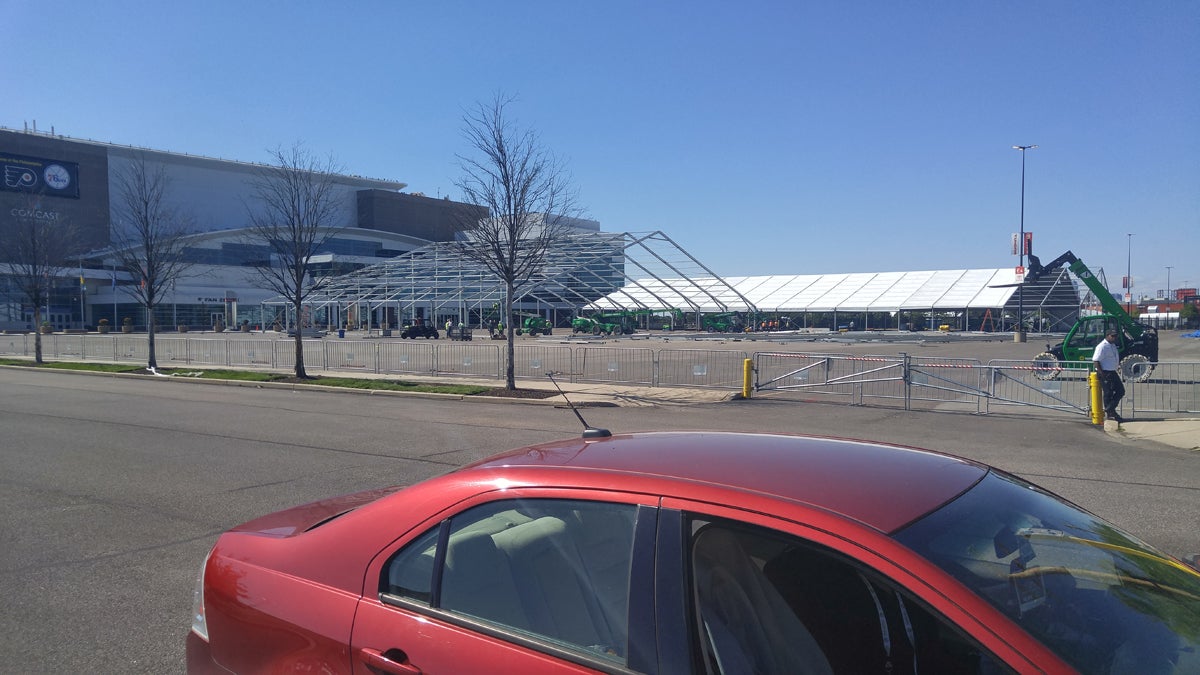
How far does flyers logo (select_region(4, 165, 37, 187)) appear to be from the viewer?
85.2 m

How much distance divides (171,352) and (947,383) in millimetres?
30699

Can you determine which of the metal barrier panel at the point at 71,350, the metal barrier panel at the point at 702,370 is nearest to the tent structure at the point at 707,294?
the metal barrier panel at the point at 71,350

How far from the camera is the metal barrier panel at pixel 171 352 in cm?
3244

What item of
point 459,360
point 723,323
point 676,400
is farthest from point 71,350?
point 723,323

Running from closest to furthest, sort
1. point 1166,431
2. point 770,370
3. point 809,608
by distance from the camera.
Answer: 1. point 809,608
2. point 1166,431
3. point 770,370

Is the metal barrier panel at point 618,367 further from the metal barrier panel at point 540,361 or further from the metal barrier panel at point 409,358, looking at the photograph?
the metal barrier panel at point 409,358

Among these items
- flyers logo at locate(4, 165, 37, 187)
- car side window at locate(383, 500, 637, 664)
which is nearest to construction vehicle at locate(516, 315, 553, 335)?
flyers logo at locate(4, 165, 37, 187)

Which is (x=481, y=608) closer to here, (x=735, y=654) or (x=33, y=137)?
(x=735, y=654)

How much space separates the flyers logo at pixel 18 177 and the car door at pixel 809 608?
10408 cm

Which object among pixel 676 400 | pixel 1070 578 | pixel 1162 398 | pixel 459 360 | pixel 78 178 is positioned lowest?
pixel 676 400

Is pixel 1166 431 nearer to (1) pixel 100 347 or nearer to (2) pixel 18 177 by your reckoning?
(1) pixel 100 347

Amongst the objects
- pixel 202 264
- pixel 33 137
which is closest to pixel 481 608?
pixel 202 264

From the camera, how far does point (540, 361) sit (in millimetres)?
26625

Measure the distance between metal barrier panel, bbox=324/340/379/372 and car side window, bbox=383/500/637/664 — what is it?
85.6 feet
